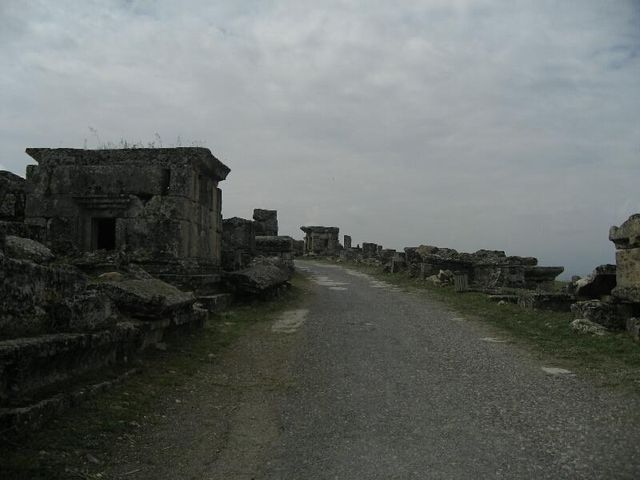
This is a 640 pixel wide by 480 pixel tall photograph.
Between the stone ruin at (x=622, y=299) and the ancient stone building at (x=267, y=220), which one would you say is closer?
the stone ruin at (x=622, y=299)

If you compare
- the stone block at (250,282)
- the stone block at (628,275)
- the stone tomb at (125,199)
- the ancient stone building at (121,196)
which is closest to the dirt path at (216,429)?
the stone tomb at (125,199)

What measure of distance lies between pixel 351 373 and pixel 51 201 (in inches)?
322

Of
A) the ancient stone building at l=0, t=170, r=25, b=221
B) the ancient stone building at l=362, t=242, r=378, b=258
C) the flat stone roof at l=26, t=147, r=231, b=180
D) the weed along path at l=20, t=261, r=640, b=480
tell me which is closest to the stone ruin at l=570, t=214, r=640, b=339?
the weed along path at l=20, t=261, r=640, b=480

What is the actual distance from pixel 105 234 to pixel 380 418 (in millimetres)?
9902

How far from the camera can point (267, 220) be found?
2792 centimetres

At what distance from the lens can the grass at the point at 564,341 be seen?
6.72 meters

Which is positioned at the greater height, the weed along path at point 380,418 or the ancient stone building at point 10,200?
the ancient stone building at point 10,200

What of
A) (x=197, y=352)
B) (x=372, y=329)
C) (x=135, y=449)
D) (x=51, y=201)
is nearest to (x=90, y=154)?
(x=51, y=201)

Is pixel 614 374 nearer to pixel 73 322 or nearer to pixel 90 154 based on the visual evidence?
pixel 73 322

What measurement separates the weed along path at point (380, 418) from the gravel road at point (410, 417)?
0.6 inches

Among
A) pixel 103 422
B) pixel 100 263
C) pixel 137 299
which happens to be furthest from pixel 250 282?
pixel 103 422

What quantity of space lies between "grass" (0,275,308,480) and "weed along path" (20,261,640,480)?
8cm

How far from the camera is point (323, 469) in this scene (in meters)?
4.04

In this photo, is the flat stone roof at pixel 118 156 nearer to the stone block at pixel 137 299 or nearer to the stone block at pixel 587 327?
the stone block at pixel 137 299
